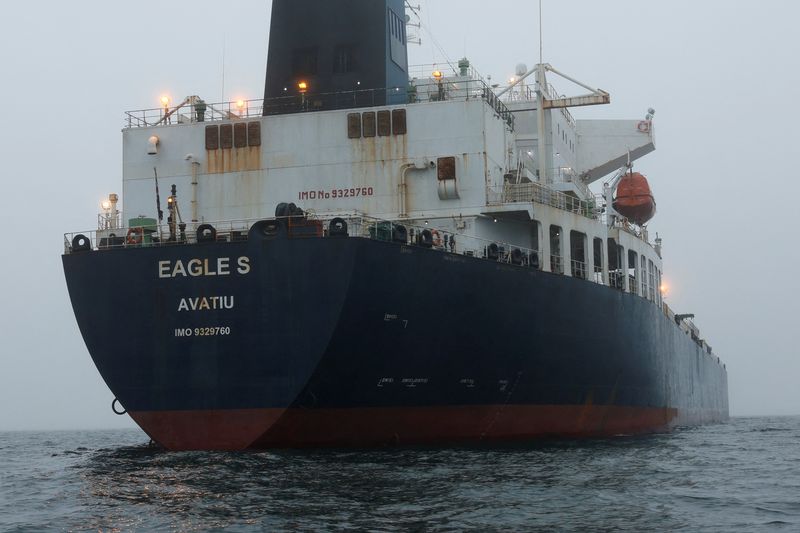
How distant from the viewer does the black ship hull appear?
21641mm

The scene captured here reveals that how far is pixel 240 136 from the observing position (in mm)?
27969

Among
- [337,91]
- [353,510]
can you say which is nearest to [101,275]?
[337,91]

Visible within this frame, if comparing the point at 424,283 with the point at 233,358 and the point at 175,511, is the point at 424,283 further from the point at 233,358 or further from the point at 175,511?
the point at 175,511

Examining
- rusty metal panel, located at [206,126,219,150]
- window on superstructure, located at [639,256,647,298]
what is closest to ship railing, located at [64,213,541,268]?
rusty metal panel, located at [206,126,219,150]

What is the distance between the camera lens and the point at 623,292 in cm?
3064

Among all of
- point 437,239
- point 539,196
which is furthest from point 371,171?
point 539,196

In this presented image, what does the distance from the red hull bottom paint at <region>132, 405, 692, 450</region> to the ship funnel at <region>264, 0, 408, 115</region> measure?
29.8ft

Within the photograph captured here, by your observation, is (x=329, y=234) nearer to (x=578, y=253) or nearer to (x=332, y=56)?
(x=332, y=56)

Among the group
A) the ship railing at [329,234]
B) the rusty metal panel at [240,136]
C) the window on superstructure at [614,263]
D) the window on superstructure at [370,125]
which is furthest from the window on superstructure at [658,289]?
the rusty metal panel at [240,136]

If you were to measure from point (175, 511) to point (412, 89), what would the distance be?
53.0 feet

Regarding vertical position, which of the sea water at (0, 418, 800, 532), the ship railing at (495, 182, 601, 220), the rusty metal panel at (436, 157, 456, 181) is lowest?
the sea water at (0, 418, 800, 532)

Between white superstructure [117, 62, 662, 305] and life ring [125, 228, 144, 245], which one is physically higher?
white superstructure [117, 62, 662, 305]

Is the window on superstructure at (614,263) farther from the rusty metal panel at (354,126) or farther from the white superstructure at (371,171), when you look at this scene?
the rusty metal panel at (354,126)

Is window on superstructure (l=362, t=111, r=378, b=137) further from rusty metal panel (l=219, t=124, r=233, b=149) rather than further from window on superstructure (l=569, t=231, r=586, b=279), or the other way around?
window on superstructure (l=569, t=231, r=586, b=279)
